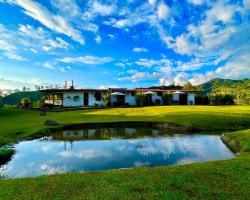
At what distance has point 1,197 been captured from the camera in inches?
277

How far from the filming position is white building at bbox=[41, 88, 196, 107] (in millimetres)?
49763

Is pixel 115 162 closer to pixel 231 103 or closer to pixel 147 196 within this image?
pixel 147 196

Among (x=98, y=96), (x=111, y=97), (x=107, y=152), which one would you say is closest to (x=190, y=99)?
(x=111, y=97)

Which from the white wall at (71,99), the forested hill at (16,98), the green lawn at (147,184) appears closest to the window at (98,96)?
the white wall at (71,99)

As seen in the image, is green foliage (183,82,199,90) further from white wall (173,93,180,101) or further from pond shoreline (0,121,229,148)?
pond shoreline (0,121,229,148)

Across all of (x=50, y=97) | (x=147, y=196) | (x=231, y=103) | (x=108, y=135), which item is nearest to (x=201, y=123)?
(x=108, y=135)

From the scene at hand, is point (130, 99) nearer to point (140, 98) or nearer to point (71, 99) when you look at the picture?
point (140, 98)

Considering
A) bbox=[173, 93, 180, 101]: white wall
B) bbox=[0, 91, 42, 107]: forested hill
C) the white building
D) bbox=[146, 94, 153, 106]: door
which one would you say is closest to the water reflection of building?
the white building

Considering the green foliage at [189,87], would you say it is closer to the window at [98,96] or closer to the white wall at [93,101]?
the window at [98,96]

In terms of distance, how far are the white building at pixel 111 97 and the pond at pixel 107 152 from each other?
2747cm

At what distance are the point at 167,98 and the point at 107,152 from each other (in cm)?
4007

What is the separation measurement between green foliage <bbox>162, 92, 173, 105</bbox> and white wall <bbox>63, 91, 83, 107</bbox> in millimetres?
17341

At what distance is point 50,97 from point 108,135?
36.2m

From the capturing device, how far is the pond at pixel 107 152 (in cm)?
1288
